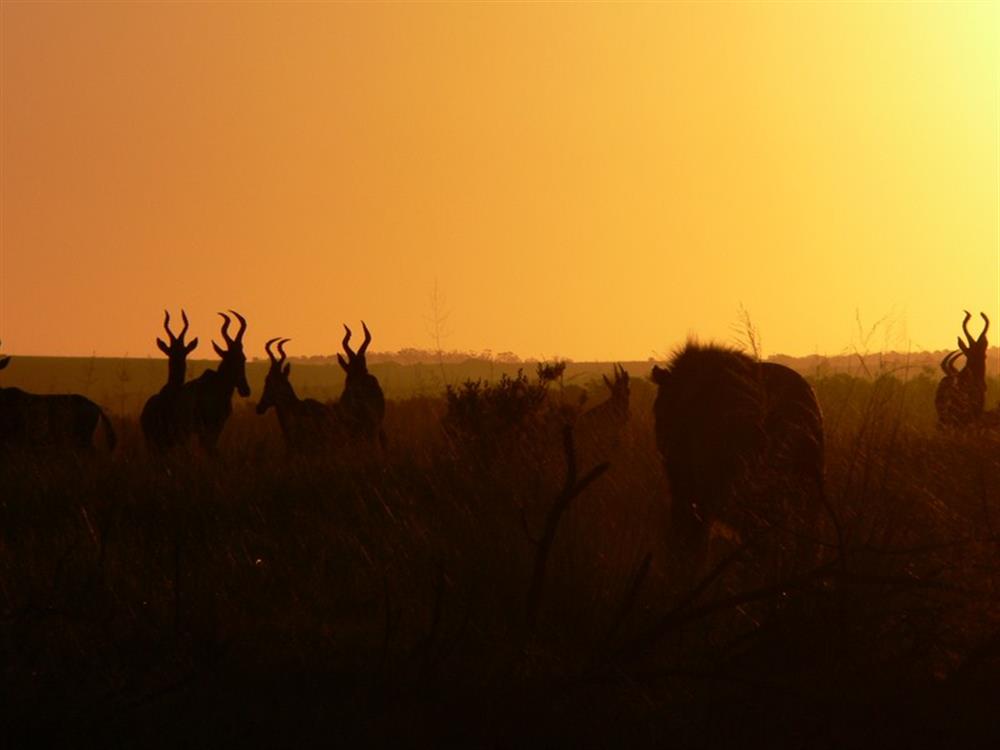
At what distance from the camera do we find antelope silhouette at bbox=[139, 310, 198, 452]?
13.8m

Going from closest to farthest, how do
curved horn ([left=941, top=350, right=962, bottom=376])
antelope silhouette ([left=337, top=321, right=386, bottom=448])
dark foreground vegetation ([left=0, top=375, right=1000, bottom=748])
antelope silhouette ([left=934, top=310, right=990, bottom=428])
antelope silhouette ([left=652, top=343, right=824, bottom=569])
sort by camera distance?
1. dark foreground vegetation ([left=0, top=375, right=1000, bottom=748])
2. antelope silhouette ([left=652, top=343, right=824, bottom=569])
3. antelope silhouette ([left=934, top=310, right=990, bottom=428])
4. antelope silhouette ([left=337, top=321, right=386, bottom=448])
5. curved horn ([left=941, top=350, right=962, bottom=376])

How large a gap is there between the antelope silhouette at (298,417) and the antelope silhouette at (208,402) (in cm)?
28

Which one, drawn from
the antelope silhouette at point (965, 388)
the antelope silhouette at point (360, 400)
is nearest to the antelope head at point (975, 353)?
the antelope silhouette at point (965, 388)

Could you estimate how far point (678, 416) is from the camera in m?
7.39

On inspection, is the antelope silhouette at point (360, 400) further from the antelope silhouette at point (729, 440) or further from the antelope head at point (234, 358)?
the antelope silhouette at point (729, 440)

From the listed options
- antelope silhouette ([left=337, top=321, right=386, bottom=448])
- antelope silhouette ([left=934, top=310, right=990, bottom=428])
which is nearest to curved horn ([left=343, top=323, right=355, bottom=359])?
antelope silhouette ([left=337, top=321, right=386, bottom=448])

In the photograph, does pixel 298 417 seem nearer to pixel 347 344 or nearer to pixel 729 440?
pixel 347 344

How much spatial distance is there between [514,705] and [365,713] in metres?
0.49

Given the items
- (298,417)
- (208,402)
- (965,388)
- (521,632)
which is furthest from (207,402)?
(521,632)

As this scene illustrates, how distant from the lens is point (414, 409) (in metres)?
20.9

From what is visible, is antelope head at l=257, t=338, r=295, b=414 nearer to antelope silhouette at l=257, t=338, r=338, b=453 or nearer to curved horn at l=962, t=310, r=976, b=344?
antelope silhouette at l=257, t=338, r=338, b=453

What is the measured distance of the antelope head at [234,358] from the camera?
14047 millimetres

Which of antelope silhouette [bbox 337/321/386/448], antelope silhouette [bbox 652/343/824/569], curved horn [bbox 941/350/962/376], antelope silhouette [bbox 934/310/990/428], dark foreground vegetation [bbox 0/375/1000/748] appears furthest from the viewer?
curved horn [bbox 941/350/962/376]

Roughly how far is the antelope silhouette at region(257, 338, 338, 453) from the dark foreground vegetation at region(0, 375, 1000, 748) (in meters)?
4.89
